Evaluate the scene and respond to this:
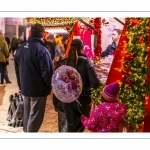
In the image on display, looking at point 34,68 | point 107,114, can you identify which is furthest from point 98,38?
point 107,114

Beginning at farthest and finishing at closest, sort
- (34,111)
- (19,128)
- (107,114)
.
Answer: (19,128)
(34,111)
(107,114)

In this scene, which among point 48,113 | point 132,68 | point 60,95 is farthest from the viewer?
point 48,113

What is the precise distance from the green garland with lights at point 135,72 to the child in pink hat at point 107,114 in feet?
2.44

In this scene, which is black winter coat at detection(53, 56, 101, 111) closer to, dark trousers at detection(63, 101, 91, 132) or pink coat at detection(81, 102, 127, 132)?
dark trousers at detection(63, 101, 91, 132)

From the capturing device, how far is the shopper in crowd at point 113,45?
570 cm

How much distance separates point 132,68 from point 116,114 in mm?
939

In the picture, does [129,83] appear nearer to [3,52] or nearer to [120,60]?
[120,60]

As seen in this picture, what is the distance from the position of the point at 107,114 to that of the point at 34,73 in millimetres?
1319

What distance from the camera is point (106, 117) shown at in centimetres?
308

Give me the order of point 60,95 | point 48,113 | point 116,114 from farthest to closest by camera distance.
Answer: point 48,113 → point 60,95 → point 116,114

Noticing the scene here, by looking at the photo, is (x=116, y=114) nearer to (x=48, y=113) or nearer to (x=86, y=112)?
(x=86, y=112)

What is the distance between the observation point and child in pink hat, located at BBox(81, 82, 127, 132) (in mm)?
3076
